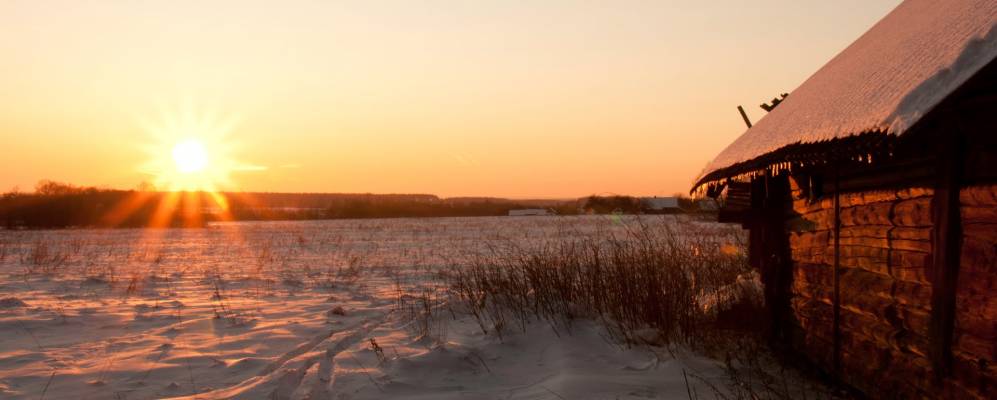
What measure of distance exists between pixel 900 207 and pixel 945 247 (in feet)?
2.22

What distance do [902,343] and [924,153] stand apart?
1206 millimetres

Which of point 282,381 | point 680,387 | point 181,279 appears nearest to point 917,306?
point 680,387

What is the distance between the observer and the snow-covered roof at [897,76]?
3.09m

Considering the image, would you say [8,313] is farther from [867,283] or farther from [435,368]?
[867,283]

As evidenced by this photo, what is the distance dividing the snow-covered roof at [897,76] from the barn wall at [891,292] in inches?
23.8

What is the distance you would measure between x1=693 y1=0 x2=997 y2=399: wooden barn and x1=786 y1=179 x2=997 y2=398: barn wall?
10 millimetres

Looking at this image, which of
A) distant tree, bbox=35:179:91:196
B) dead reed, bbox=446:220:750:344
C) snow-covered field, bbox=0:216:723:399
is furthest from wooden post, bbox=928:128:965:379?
distant tree, bbox=35:179:91:196

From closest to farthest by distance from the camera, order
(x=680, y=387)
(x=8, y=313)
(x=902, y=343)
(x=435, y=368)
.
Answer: (x=902, y=343), (x=680, y=387), (x=435, y=368), (x=8, y=313)

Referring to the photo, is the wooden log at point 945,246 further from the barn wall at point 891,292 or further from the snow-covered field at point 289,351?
the snow-covered field at point 289,351

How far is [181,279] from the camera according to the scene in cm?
1320

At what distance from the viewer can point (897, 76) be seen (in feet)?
13.0

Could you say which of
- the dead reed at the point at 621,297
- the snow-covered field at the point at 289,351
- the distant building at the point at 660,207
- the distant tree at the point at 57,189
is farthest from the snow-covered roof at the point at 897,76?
the distant tree at the point at 57,189

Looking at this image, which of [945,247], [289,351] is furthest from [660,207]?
[945,247]

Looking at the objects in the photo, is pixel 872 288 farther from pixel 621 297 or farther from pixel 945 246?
pixel 621 297
